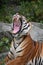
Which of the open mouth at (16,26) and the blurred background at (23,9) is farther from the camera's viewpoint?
the blurred background at (23,9)

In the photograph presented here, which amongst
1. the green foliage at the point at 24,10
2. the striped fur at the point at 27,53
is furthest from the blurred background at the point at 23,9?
the striped fur at the point at 27,53

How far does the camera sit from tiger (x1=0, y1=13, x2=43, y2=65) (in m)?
4.50

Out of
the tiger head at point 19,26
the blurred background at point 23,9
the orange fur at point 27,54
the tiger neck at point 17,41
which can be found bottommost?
the blurred background at point 23,9

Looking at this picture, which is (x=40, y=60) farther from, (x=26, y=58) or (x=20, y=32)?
(x=20, y=32)

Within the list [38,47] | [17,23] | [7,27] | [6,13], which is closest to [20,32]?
[17,23]

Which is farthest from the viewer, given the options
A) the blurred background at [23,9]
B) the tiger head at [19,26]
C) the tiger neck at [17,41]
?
the blurred background at [23,9]

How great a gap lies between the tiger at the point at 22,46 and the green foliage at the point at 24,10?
12.1 ft

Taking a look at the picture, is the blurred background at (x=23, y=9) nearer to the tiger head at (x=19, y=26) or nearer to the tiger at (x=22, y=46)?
the tiger at (x=22, y=46)

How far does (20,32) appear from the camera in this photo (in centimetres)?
451

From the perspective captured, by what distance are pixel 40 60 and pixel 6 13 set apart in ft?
14.2

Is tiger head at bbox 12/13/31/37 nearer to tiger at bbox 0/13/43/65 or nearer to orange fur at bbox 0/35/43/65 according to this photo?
tiger at bbox 0/13/43/65

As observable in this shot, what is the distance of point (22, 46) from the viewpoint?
463 cm

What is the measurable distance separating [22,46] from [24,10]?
14.8 ft

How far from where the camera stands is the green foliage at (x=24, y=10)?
877cm
